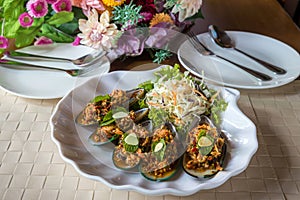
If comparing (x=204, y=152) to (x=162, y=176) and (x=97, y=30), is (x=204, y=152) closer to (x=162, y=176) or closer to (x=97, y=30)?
(x=162, y=176)

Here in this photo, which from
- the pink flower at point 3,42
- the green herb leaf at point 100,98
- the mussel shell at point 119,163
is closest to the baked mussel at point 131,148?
the mussel shell at point 119,163

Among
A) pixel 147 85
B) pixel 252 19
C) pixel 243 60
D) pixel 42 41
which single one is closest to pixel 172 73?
pixel 147 85

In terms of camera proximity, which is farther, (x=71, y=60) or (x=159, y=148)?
(x=71, y=60)

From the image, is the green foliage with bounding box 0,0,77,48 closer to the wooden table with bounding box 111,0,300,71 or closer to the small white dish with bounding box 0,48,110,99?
the small white dish with bounding box 0,48,110,99

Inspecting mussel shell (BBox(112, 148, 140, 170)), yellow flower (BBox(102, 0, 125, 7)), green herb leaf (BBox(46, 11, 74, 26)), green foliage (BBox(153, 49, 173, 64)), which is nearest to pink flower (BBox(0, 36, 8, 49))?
green herb leaf (BBox(46, 11, 74, 26))

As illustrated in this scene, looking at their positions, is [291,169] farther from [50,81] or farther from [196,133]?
[50,81]

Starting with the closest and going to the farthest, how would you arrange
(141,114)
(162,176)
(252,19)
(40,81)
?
(162,176)
(141,114)
(40,81)
(252,19)
